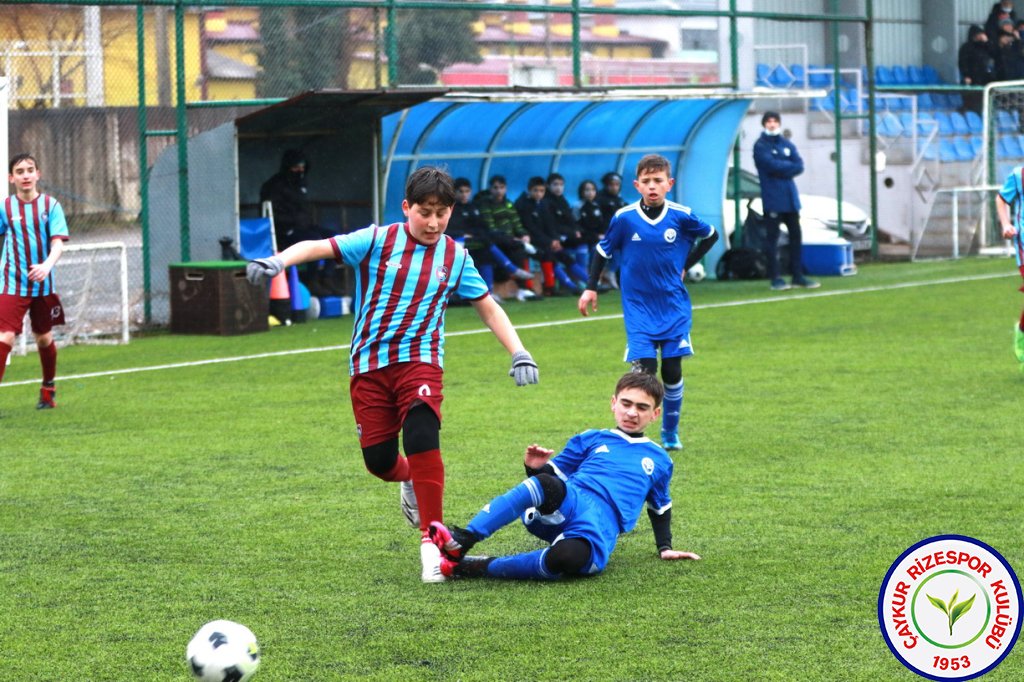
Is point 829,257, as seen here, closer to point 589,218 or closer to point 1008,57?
point 589,218

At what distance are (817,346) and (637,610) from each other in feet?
27.3

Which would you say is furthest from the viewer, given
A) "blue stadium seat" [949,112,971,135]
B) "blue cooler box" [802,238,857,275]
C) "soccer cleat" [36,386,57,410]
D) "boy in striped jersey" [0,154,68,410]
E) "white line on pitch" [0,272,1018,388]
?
"blue stadium seat" [949,112,971,135]

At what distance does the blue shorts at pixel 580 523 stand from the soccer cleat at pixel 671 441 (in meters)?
2.79

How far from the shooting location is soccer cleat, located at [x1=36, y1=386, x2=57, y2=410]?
416 inches

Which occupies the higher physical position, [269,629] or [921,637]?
[921,637]

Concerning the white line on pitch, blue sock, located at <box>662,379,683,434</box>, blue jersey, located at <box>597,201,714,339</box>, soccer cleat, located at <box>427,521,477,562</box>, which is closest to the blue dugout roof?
the white line on pitch

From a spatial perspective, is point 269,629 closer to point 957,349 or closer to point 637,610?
point 637,610

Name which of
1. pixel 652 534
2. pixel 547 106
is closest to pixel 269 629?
pixel 652 534

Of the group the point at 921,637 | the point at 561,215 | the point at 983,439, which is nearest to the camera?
the point at 921,637

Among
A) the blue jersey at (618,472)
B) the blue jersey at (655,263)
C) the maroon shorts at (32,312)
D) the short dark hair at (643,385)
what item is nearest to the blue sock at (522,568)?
the blue jersey at (618,472)

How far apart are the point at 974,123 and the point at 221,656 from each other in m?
26.7

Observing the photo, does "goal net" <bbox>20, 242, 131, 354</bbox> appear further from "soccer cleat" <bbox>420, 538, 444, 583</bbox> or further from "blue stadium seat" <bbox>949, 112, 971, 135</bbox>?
"blue stadium seat" <bbox>949, 112, 971, 135</bbox>

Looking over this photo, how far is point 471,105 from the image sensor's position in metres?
19.6

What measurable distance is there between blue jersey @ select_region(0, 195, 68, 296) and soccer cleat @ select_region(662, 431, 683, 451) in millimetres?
4441
